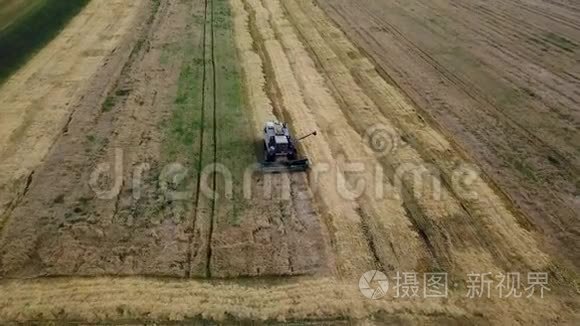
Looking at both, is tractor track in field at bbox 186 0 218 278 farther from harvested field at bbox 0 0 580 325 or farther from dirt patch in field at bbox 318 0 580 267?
dirt patch in field at bbox 318 0 580 267

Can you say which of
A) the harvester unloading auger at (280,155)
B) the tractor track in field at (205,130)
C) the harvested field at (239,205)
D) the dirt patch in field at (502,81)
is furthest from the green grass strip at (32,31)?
the dirt patch in field at (502,81)

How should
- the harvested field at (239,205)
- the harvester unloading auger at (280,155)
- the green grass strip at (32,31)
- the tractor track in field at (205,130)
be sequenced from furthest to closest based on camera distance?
the green grass strip at (32,31) → the harvester unloading auger at (280,155) → the tractor track in field at (205,130) → the harvested field at (239,205)

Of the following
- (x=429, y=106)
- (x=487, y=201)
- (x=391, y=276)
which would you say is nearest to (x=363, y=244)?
(x=391, y=276)

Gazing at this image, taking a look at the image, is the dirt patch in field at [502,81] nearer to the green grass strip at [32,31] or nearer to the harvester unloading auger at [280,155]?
the harvester unloading auger at [280,155]

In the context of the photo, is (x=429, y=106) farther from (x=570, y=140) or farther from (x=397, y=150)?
(x=570, y=140)

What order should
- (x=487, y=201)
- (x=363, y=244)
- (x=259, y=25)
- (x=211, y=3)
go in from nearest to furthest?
1. (x=363, y=244)
2. (x=487, y=201)
3. (x=259, y=25)
4. (x=211, y=3)

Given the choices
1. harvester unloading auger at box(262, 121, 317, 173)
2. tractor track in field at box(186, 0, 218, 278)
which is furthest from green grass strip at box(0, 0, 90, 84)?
harvester unloading auger at box(262, 121, 317, 173)
